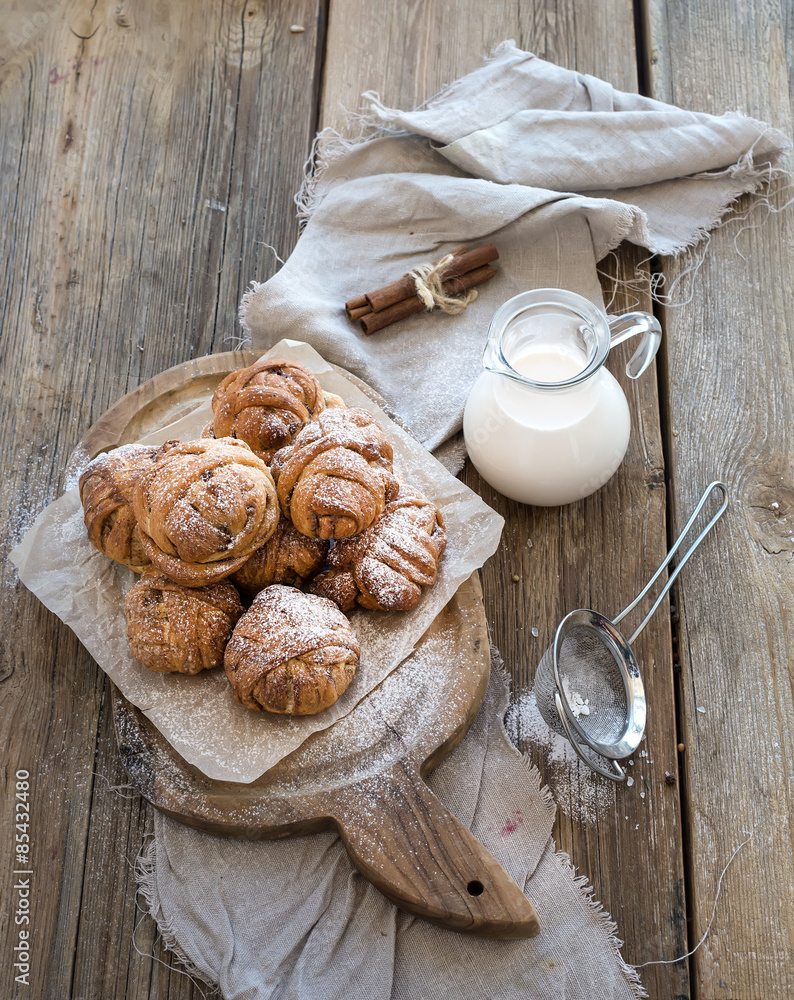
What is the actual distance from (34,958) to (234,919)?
0.49m

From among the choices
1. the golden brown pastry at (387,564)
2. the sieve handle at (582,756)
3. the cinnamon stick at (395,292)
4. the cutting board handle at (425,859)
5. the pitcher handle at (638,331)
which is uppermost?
the cinnamon stick at (395,292)

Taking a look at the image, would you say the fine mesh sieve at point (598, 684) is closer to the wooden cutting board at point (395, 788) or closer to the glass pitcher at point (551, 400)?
the wooden cutting board at point (395, 788)

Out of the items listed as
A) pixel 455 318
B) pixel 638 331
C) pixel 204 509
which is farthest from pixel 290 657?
pixel 455 318

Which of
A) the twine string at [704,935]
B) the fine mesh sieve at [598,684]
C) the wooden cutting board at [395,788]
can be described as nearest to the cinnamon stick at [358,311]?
the wooden cutting board at [395,788]

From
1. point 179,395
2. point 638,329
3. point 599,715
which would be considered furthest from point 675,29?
point 599,715

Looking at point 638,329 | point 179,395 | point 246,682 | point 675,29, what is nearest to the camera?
point 246,682

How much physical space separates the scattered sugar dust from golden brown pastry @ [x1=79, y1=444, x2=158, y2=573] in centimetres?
101

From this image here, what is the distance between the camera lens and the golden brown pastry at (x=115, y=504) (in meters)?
2.00

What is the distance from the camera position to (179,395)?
7.80 ft

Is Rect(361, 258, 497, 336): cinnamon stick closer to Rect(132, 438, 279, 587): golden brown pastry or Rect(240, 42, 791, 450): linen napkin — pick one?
Rect(240, 42, 791, 450): linen napkin

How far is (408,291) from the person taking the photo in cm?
253

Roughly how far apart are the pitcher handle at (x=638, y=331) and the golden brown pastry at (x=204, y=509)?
906 mm

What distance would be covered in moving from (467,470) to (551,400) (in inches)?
15.3

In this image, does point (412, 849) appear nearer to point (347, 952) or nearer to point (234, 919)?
point (347, 952)
